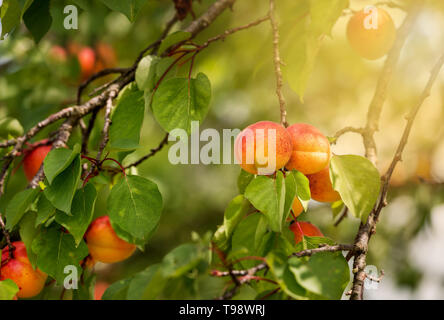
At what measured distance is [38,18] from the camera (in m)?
1.10

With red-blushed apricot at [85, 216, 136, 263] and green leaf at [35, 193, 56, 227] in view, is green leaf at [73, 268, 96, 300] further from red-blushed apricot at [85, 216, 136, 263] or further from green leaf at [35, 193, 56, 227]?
green leaf at [35, 193, 56, 227]

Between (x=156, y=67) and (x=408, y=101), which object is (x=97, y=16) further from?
(x=408, y=101)

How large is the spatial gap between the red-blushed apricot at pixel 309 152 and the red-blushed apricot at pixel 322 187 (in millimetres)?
63

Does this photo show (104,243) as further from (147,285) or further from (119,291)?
(147,285)

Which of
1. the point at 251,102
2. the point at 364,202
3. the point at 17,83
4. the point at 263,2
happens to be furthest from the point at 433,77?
the point at 251,102

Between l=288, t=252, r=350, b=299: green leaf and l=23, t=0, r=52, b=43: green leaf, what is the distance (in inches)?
29.2

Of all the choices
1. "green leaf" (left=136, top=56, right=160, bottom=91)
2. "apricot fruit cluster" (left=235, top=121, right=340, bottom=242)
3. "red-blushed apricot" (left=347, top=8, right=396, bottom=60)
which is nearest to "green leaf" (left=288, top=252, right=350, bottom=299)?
"apricot fruit cluster" (left=235, top=121, right=340, bottom=242)

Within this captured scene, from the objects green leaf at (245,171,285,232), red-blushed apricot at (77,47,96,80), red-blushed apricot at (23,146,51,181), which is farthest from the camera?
red-blushed apricot at (77,47,96,80)

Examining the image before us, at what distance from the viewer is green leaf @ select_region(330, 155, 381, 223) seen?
0.84 metres

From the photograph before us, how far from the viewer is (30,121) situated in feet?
5.54

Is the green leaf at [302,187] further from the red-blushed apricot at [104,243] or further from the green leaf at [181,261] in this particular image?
the red-blushed apricot at [104,243]

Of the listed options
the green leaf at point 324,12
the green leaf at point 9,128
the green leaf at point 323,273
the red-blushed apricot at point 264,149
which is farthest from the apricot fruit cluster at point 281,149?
the green leaf at point 9,128

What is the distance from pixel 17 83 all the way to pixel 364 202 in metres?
1.64

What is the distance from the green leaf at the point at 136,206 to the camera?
900 mm
